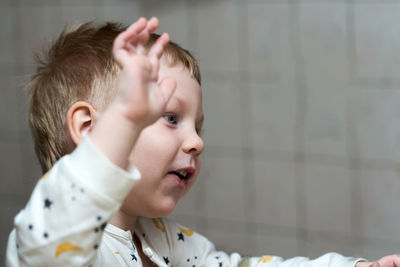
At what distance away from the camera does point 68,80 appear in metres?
1.05

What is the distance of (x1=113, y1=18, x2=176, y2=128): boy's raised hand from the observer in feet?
2.33

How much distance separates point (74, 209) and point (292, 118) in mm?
1272

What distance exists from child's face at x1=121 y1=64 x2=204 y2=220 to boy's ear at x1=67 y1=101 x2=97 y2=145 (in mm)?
78

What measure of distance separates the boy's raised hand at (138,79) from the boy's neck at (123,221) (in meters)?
0.34

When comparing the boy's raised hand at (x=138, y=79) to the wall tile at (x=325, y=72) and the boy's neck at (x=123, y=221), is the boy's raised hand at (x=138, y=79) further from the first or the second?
the wall tile at (x=325, y=72)

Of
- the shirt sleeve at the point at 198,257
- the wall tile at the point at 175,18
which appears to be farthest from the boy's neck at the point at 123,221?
the wall tile at the point at 175,18

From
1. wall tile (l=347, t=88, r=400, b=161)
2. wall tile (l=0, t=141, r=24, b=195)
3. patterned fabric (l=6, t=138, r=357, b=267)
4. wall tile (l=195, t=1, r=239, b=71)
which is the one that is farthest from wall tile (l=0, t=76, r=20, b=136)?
patterned fabric (l=6, t=138, r=357, b=267)

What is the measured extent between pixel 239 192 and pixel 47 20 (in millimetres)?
903

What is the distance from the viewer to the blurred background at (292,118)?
1.77m

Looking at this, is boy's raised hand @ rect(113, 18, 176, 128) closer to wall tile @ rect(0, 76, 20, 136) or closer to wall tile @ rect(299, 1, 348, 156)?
wall tile @ rect(299, 1, 348, 156)

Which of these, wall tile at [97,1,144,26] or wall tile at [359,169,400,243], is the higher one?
wall tile at [97,1,144,26]

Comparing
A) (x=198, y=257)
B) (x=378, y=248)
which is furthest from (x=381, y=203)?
(x=198, y=257)

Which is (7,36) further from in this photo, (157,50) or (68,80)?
(157,50)

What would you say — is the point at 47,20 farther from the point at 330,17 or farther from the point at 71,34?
the point at 71,34
